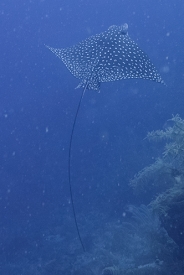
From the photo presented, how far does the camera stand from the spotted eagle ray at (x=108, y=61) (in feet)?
18.5

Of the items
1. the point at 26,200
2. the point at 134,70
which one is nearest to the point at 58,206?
the point at 26,200

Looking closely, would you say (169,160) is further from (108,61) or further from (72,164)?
(72,164)

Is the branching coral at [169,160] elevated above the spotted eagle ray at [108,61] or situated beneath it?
situated beneath

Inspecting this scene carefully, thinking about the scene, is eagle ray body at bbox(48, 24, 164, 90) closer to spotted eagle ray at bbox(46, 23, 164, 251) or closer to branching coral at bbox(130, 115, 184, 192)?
spotted eagle ray at bbox(46, 23, 164, 251)

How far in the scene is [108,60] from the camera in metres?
5.93

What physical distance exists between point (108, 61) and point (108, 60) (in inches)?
1.3

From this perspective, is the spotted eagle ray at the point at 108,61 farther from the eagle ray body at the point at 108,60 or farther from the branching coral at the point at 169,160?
the branching coral at the point at 169,160

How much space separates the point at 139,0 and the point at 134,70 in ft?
220

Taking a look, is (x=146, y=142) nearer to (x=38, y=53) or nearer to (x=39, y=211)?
(x=39, y=211)

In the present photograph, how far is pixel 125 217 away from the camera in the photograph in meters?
11.4

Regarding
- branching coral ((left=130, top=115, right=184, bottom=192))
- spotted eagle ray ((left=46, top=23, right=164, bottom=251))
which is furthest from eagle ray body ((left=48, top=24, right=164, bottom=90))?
branching coral ((left=130, top=115, right=184, bottom=192))

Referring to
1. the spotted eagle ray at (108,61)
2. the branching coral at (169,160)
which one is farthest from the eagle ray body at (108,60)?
the branching coral at (169,160)

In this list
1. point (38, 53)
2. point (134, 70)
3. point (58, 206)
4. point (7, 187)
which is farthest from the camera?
point (38, 53)

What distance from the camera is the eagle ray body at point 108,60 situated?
222 inches
